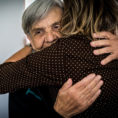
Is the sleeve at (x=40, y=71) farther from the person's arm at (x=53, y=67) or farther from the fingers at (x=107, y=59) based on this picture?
the fingers at (x=107, y=59)

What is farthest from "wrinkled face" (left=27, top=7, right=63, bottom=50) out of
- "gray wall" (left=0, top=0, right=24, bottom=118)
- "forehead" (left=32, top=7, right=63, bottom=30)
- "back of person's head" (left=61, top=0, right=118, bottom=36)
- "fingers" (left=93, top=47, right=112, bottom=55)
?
"gray wall" (left=0, top=0, right=24, bottom=118)

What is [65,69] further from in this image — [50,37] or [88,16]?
[50,37]

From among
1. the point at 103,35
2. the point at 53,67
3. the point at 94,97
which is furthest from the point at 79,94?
the point at 103,35

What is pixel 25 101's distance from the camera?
1.36m

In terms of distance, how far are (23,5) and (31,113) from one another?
1119 millimetres

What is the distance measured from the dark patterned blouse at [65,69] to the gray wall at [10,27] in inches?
43.6

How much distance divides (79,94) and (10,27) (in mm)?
1365

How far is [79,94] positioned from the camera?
0.73m

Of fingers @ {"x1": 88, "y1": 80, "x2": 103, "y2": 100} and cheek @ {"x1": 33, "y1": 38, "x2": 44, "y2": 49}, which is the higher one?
cheek @ {"x1": 33, "y1": 38, "x2": 44, "y2": 49}

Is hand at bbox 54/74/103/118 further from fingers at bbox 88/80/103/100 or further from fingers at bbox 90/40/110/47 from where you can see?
fingers at bbox 90/40/110/47

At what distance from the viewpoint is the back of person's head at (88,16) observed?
729 millimetres

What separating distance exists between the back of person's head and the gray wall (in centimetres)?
111

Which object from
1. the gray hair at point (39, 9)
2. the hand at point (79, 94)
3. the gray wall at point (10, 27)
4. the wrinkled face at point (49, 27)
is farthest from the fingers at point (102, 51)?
the gray wall at point (10, 27)

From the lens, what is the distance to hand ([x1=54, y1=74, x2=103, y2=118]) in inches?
27.8
